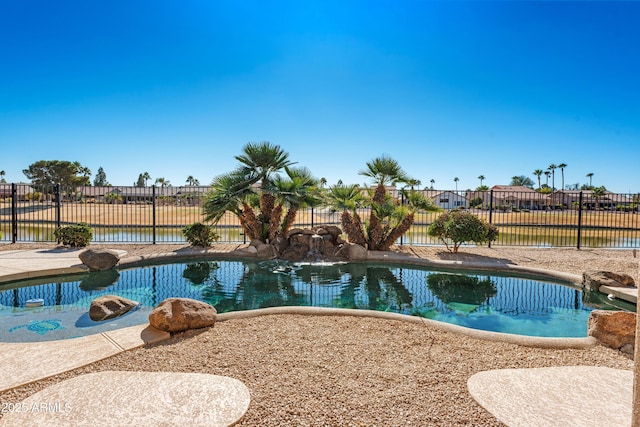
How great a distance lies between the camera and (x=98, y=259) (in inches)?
317

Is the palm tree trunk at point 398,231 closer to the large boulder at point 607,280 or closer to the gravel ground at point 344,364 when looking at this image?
the large boulder at point 607,280

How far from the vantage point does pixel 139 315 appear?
5.33m

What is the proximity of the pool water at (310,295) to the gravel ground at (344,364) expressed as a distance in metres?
1.57

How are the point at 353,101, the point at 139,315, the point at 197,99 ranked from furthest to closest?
the point at 353,101 < the point at 197,99 < the point at 139,315

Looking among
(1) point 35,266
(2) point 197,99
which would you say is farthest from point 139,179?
(1) point 35,266

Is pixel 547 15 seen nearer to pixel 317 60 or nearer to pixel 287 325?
pixel 317 60

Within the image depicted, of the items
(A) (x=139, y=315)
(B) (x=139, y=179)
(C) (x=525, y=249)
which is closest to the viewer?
(A) (x=139, y=315)

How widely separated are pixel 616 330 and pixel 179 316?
201 inches

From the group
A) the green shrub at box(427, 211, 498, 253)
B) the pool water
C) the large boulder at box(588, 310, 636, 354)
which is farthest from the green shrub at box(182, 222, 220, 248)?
the large boulder at box(588, 310, 636, 354)

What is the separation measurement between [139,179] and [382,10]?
91005mm

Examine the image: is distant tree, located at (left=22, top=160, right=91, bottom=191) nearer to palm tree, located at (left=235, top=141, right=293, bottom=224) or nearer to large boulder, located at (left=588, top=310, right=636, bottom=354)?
palm tree, located at (left=235, top=141, right=293, bottom=224)

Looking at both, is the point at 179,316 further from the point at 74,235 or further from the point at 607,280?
the point at 74,235

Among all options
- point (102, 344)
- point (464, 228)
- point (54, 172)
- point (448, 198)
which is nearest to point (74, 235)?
point (102, 344)

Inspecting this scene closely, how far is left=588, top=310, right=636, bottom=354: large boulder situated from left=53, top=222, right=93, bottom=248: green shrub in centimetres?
1238
